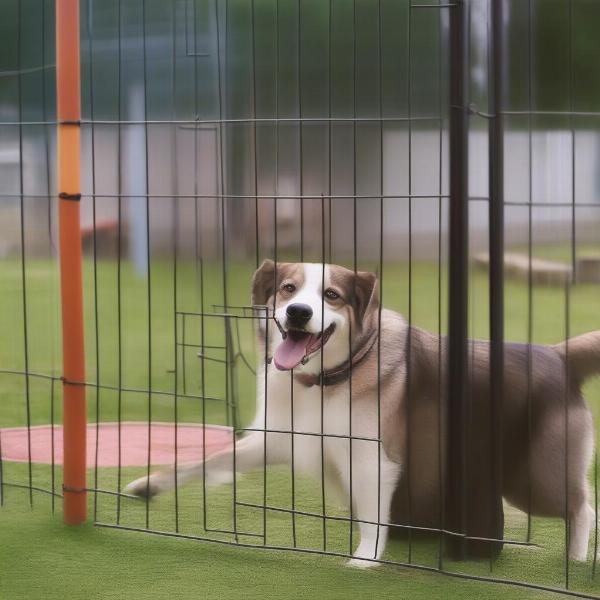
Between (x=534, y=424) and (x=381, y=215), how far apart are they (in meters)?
0.75

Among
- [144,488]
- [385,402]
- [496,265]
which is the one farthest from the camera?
[144,488]

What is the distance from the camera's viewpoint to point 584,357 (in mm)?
3008

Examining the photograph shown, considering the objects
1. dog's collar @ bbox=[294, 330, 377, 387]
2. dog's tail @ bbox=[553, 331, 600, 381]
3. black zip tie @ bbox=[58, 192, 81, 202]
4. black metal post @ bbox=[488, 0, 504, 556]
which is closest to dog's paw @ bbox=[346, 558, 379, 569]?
black metal post @ bbox=[488, 0, 504, 556]

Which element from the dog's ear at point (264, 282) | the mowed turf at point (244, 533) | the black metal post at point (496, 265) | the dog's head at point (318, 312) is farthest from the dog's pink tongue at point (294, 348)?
the black metal post at point (496, 265)

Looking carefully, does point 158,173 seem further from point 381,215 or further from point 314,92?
point 381,215

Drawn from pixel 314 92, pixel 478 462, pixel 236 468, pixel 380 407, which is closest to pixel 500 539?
pixel 478 462

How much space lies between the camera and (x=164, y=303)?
5250 millimetres

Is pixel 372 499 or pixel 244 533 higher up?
pixel 372 499

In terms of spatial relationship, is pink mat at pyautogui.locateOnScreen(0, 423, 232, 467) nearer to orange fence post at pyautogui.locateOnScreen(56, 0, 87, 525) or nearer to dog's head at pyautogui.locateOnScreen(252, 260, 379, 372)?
orange fence post at pyautogui.locateOnScreen(56, 0, 87, 525)

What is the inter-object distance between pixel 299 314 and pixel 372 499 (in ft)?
1.92

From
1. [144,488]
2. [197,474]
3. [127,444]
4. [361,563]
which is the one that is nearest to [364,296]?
[361,563]

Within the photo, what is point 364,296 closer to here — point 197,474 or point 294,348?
point 294,348

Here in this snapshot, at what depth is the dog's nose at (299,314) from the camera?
3.05 m

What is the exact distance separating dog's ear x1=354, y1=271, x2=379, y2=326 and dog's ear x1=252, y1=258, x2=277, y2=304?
255 millimetres
